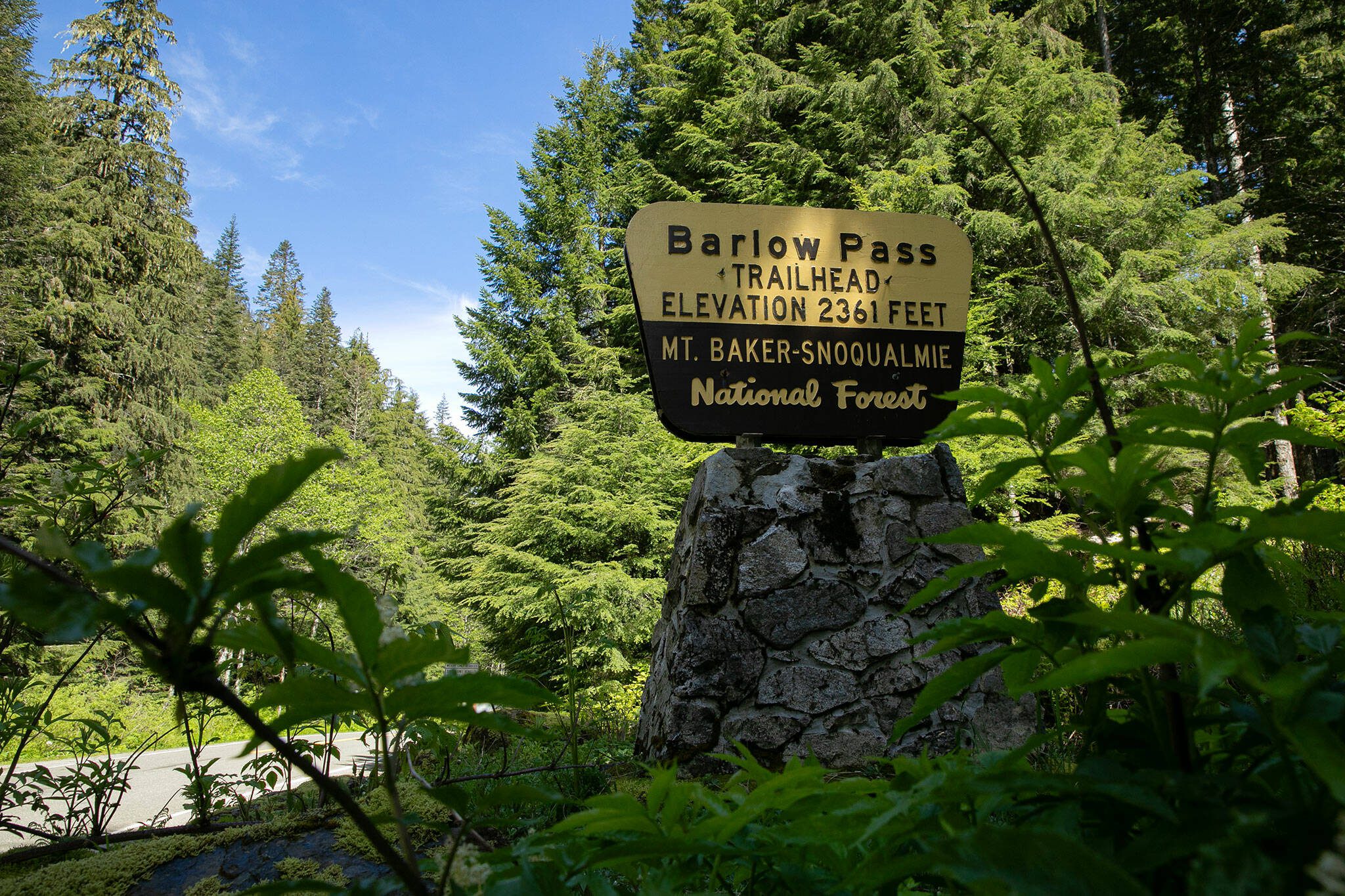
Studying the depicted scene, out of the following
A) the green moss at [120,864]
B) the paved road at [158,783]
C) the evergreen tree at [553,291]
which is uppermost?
the evergreen tree at [553,291]

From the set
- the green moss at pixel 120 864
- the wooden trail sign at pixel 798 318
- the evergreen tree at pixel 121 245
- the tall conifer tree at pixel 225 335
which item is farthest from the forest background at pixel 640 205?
the tall conifer tree at pixel 225 335

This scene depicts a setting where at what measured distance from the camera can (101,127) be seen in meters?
13.5

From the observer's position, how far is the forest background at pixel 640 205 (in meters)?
9.76

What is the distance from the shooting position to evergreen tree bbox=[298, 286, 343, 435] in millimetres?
32438

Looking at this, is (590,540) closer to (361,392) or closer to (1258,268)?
(1258,268)

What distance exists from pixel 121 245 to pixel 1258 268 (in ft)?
70.2

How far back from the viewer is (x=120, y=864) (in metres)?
1.43

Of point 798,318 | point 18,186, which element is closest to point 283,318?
point 18,186

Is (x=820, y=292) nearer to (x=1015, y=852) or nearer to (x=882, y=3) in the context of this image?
(x=1015, y=852)

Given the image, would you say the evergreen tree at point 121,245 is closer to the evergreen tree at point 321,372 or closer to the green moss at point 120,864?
the green moss at point 120,864

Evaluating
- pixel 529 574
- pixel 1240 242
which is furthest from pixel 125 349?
pixel 1240 242

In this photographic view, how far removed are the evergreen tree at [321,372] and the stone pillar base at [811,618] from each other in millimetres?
32027

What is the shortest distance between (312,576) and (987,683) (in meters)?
3.24

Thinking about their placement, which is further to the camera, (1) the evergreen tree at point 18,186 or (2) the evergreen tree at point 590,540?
(1) the evergreen tree at point 18,186
